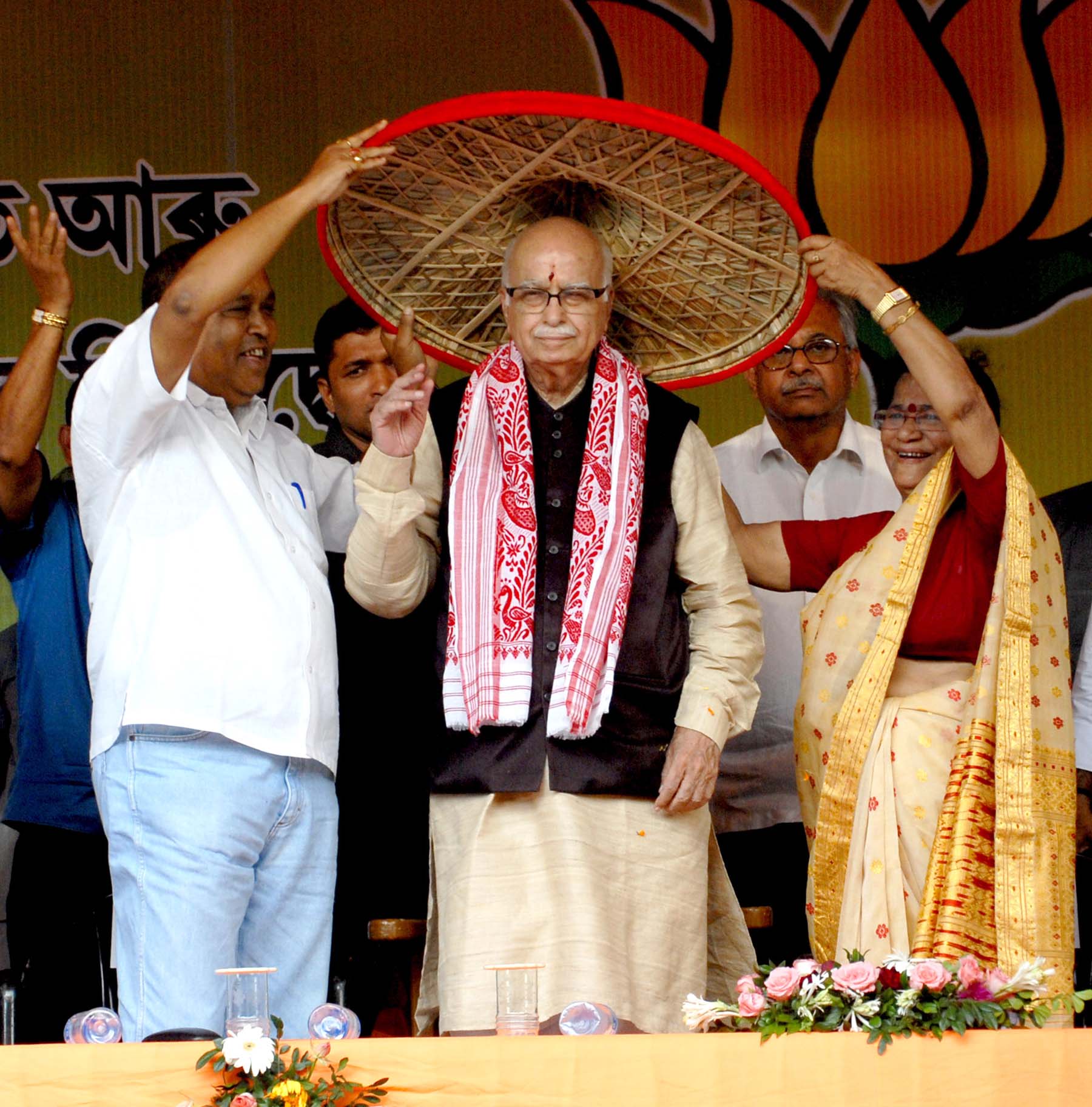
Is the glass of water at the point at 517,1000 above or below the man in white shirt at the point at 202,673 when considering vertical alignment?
below

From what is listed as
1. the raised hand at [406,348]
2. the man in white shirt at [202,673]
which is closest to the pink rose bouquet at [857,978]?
the man in white shirt at [202,673]

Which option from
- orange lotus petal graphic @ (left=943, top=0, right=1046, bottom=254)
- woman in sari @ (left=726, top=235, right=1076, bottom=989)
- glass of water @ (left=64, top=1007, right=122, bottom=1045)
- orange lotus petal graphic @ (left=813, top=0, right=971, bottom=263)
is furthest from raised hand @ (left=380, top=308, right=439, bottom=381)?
orange lotus petal graphic @ (left=943, top=0, right=1046, bottom=254)

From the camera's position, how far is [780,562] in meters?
3.54

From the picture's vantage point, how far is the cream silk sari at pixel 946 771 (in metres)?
3.00

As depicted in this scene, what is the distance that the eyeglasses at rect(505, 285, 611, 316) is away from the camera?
311cm

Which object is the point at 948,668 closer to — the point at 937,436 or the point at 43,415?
the point at 937,436

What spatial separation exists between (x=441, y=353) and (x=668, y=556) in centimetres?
67

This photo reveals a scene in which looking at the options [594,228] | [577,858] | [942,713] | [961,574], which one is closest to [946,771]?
[942,713]

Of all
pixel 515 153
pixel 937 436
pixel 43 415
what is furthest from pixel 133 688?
pixel 937 436

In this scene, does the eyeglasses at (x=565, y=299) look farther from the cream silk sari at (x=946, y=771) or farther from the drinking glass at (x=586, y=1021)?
the drinking glass at (x=586, y=1021)

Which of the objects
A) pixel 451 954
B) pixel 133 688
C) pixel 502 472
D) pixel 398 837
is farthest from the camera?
pixel 398 837

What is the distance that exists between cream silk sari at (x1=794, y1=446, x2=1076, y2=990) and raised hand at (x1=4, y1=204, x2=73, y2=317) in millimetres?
1547

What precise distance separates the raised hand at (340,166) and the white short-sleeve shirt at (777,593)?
1.54 meters

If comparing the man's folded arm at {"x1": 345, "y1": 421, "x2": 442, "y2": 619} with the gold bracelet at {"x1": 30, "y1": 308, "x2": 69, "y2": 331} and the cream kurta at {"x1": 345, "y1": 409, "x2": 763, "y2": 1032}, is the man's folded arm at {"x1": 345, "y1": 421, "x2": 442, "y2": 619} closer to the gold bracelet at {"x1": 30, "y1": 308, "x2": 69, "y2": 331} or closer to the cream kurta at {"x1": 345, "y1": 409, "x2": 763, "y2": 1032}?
the cream kurta at {"x1": 345, "y1": 409, "x2": 763, "y2": 1032}
